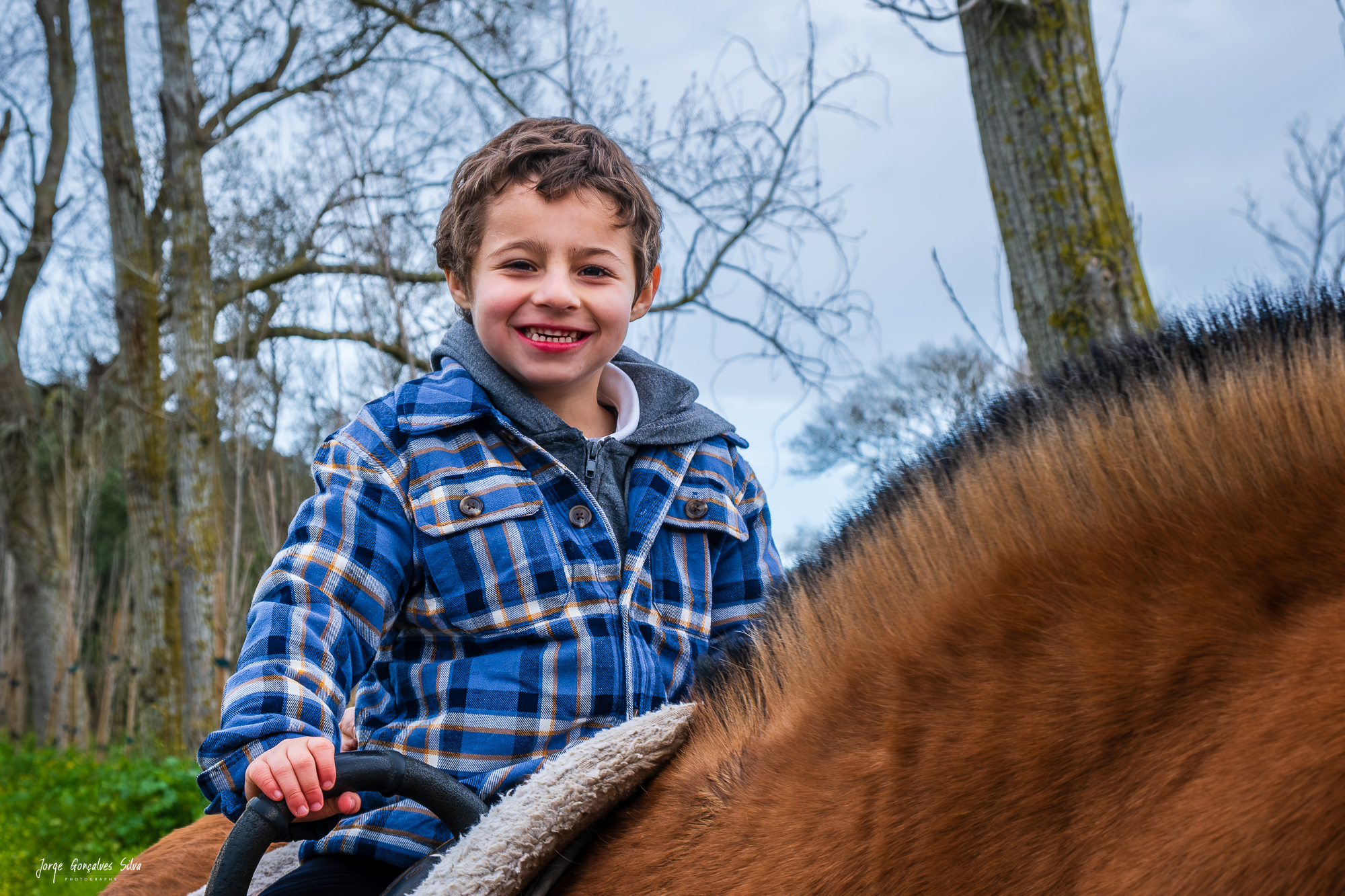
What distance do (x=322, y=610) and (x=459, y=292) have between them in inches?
32.2

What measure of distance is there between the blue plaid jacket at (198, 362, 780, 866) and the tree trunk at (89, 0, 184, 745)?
8392 millimetres

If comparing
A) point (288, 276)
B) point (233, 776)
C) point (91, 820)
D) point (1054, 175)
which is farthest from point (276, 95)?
point (233, 776)

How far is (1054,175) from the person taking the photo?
3400mm

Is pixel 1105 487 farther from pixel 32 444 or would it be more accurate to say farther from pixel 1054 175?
pixel 32 444

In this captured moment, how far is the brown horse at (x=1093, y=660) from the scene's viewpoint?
2.48 feet

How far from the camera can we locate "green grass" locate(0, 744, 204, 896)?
5.60 m

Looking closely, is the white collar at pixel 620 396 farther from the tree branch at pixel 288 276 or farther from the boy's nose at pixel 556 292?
the tree branch at pixel 288 276

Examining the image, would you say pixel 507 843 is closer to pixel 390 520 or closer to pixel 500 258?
pixel 390 520

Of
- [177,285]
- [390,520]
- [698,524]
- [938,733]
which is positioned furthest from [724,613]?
[177,285]

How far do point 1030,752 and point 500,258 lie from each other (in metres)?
1.36

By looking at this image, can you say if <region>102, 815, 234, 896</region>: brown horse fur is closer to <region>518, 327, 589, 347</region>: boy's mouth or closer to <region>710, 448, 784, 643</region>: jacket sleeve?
<region>710, 448, 784, 643</region>: jacket sleeve

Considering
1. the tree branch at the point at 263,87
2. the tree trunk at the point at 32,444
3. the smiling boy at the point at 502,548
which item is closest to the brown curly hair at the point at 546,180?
the smiling boy at the point at 502,548

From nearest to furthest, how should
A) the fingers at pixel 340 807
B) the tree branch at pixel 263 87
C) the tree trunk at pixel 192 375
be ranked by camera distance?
the fingers at pixel 340 807 < the tree trunk at pixel 192 375 < the tree branch at pixel 263 87

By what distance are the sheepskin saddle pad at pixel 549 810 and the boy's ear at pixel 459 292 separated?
1094mm
